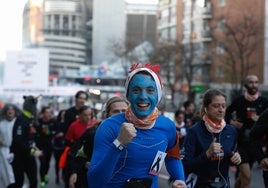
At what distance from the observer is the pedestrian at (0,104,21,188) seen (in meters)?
8.45

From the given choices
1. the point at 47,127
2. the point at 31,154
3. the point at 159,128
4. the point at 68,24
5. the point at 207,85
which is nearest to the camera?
the point at 159,128

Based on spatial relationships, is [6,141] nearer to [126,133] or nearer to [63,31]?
[126,133]

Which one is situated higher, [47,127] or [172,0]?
[172,0]

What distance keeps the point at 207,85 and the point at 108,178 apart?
5326 centimetres

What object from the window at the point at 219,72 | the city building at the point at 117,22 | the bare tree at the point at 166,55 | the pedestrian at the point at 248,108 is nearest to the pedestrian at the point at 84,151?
the pedestrian at the point at 248,108

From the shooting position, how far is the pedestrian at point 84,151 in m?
4.68

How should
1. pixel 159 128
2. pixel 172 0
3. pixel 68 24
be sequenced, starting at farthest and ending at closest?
1. pixel 68 24
2. pixel 172 0
3. pixel 159 128

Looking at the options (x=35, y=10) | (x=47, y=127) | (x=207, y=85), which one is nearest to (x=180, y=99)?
(x=207, y=85)

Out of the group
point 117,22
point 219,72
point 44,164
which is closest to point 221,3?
point 219,72

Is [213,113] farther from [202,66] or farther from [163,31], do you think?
[163,31]

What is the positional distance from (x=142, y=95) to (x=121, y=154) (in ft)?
1.18

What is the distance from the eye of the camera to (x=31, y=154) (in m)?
8.45

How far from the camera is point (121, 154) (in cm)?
329

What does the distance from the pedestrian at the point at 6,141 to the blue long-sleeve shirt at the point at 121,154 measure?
17.5 feet
